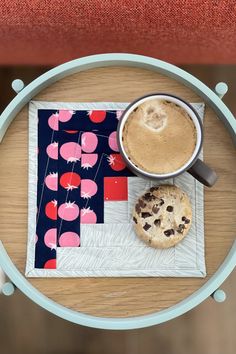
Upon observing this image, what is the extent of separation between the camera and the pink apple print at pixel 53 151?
2.75 ft

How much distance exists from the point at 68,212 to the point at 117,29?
359mm

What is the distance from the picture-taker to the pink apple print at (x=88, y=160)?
835 mm

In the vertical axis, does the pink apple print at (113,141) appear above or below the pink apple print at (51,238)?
above

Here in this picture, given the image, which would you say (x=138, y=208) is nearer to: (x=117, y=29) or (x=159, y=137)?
(x=159, y=137)

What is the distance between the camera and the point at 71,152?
0.84 m

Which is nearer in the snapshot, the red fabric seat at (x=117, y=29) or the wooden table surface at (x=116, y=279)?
the wooden table surface at (x=116, y=279)

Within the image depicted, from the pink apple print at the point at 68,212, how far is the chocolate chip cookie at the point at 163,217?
0.09 meters

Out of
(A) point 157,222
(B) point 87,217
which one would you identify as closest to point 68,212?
(B) point 87,217

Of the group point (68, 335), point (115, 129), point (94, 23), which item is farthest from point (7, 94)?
point (68, 335)

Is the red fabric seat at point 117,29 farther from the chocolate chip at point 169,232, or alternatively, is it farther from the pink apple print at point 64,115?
the chocolate chip at point 169,232

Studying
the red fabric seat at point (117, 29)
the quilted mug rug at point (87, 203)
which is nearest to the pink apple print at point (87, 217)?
the quilted mug rug at point (87, 203)

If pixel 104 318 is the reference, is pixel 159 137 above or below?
above

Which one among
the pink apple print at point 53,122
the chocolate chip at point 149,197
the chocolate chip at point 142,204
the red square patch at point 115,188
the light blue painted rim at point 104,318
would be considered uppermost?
the pink apple print at point 53,122

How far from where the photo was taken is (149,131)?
0.76 metres
